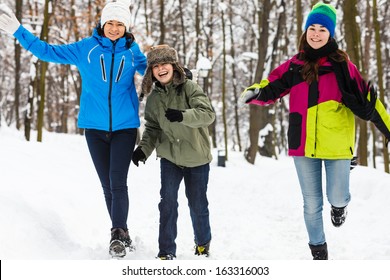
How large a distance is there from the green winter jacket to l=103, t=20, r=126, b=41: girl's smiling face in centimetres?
62

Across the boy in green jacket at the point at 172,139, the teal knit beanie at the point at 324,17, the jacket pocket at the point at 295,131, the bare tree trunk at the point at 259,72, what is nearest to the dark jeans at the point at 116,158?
the boy in green jacket at the point at 172,139

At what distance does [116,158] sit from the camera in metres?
4.03

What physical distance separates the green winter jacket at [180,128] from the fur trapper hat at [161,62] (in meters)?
→ 0.08

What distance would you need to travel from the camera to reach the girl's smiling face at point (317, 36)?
146 inches

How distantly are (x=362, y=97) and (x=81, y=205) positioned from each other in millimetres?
4154

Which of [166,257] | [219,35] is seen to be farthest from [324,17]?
[219,35]

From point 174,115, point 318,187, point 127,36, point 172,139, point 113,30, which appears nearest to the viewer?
point 174,115

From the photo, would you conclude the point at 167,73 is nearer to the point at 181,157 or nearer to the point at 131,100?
the point at 131,100

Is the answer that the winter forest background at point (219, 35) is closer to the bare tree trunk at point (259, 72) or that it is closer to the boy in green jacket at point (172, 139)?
the bare tree trunk at point (259, 72)

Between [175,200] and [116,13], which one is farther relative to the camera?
[116,13]

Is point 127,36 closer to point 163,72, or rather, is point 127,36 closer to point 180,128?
point 163,72

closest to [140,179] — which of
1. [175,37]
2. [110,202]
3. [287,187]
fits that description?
[287,187]

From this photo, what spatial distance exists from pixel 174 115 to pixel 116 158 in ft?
2.56

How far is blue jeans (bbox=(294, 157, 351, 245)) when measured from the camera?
3689 millimetres
